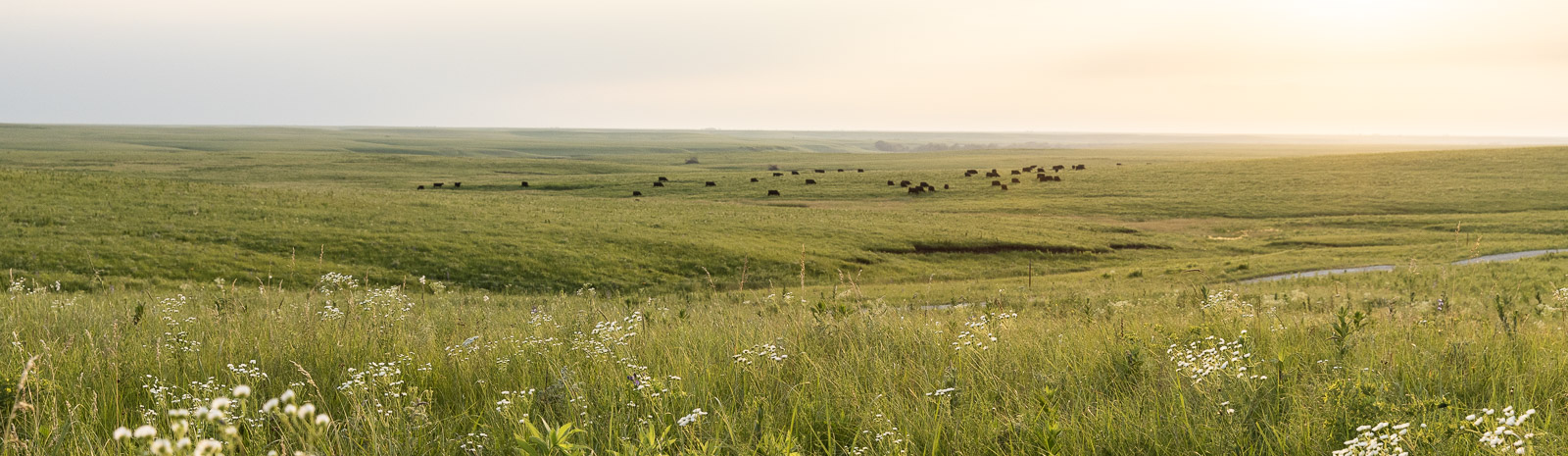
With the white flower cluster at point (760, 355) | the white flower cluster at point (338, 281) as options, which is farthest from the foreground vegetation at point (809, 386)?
the white flower cluster at point (338, 281)

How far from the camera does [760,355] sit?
15.9 feet

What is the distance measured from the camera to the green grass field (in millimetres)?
3660

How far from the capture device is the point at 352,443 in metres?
3.43

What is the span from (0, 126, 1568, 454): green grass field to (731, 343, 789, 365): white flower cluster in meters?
0.06

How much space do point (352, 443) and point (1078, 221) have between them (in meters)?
52.9

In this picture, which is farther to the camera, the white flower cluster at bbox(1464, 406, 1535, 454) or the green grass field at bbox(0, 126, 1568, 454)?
the green grass field at bbox(0, 126, 1568, 454)

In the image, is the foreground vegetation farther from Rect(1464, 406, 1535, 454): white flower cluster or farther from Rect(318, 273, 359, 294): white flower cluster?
Rect(318, 273, 359, 294): white flower cluster

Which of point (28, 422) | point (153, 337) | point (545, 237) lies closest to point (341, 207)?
point (545, 237)

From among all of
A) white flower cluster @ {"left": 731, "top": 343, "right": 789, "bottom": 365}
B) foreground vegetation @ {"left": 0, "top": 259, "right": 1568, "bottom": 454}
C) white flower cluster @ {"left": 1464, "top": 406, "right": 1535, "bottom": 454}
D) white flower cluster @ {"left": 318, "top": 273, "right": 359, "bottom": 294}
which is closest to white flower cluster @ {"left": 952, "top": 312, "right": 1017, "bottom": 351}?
foreground vegetation @ {"left": 0, "top": 259, "right": 1568, "bottom": 454}

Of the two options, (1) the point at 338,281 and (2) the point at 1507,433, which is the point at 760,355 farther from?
(1) the point at 338,281

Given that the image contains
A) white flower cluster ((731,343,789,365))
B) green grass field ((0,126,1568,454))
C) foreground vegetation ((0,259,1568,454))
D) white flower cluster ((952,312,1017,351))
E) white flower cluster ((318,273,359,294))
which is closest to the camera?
foreground vegetation ((0,259,1568,454))

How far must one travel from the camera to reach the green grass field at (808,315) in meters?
3.66

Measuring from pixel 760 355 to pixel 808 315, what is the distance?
2.88 meters

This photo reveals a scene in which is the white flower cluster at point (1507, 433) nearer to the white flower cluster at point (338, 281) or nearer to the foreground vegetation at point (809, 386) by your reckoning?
the foreground vegetation at point (809, 386)
